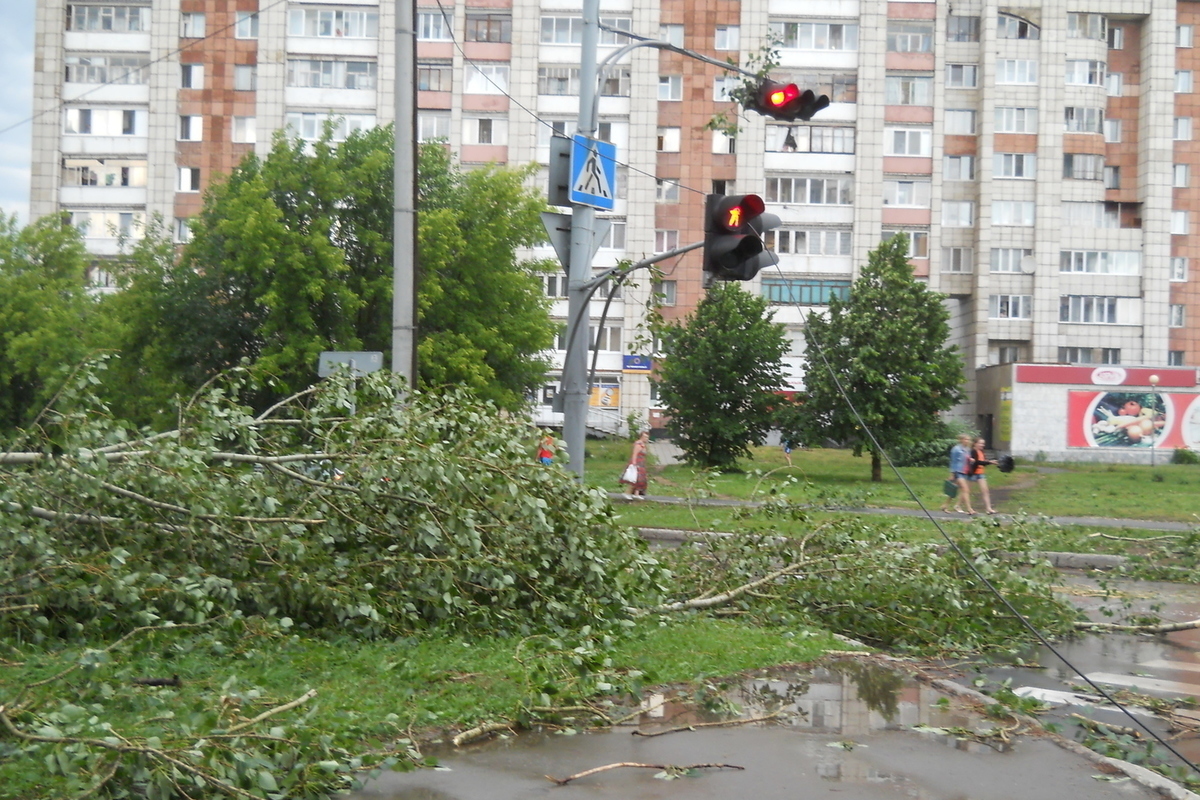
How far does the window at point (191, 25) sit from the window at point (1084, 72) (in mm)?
38203

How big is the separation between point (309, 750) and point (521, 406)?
30.0 metres

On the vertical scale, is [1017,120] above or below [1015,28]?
below

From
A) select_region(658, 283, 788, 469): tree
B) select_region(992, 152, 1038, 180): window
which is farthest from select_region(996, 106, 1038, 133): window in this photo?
select_region(658, 283, 788, 469): tree

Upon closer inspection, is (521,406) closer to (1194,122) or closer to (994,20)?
(994,20)

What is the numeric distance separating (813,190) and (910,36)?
813 cm

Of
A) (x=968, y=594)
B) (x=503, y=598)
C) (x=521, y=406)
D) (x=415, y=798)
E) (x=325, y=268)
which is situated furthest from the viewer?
(x=521, y=406)

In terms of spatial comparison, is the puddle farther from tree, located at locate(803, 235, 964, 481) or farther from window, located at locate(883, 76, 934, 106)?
window, located at locate(883, 76, 934, 106)

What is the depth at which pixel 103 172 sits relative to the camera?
52.1m

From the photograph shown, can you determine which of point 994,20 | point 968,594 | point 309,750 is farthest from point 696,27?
point 309,750

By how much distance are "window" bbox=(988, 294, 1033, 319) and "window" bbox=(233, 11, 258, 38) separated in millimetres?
34228

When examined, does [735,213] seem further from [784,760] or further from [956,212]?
[956,212]

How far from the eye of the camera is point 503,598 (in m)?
7.85

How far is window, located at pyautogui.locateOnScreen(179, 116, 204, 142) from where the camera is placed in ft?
169

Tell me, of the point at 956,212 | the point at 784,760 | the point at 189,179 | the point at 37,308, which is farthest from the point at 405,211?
the point at 956,212
